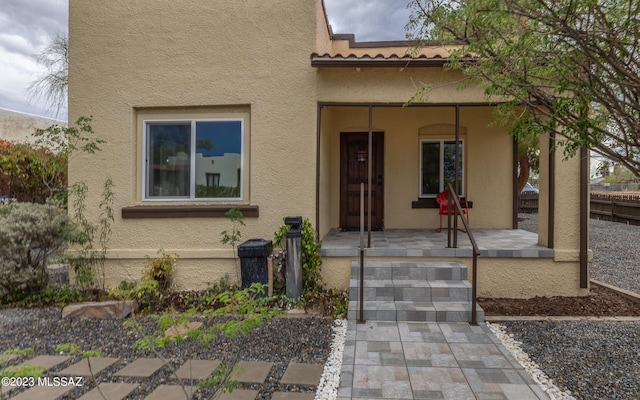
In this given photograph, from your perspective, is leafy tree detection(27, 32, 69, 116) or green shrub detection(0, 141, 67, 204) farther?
leafy tree detection(27, 32, 69, 116)

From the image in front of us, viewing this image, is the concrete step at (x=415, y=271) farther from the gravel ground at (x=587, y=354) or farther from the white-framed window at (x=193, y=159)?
the white-framed window at (x=193, y=159)

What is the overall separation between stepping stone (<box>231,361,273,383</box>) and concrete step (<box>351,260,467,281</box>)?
6.63 feet

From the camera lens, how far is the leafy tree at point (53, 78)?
33.6 ft

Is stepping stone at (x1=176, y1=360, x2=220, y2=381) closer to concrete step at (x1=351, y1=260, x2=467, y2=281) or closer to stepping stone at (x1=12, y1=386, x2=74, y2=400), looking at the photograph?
stepping stone at (x1=12, y1=386, x2=74, y2=400)

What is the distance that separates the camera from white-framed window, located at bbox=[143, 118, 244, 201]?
5.33 metres

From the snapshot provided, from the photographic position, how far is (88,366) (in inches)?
120

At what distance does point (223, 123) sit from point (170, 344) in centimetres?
324

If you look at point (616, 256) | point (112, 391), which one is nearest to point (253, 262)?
point (112, 391)

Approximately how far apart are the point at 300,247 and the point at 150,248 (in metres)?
2.39

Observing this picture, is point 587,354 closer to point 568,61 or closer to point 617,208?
point 568,61

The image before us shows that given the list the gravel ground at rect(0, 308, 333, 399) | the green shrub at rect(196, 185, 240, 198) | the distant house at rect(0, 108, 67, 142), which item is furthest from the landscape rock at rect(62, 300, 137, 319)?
the distant house at rect(0, 108, 67, 142)

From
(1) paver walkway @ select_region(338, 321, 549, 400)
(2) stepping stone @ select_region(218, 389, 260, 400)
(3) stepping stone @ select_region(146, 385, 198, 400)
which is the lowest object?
(3) stepping stone @ select_region(146, 385, 198, 400)

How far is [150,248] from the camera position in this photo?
5227mm

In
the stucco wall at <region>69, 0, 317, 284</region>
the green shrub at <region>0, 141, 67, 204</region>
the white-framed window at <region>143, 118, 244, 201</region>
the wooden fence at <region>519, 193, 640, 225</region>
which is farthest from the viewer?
the wooden fence at <region>519, 193, 640, 225</region>
